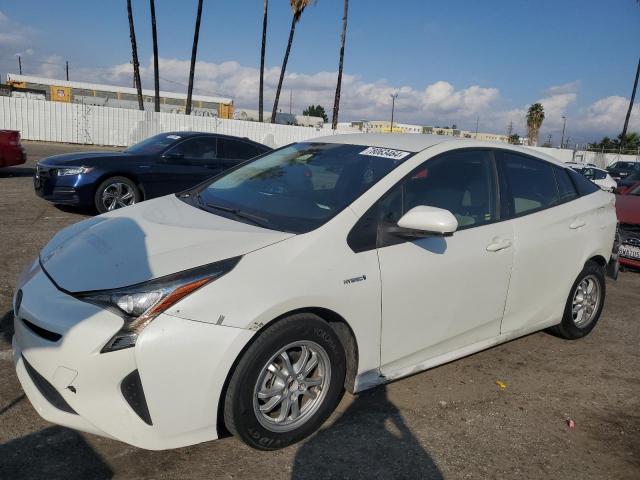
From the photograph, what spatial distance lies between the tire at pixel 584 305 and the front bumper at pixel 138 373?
9.95 feet

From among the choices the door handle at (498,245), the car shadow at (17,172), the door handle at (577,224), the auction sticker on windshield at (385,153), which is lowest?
the car shadow at (17,172)

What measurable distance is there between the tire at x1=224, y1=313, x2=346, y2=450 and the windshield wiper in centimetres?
62

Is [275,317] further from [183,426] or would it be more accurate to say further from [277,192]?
[277,192]

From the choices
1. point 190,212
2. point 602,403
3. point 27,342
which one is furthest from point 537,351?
point 27,342

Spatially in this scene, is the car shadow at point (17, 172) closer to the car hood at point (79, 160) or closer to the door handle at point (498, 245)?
the car hood at point (79, 160)

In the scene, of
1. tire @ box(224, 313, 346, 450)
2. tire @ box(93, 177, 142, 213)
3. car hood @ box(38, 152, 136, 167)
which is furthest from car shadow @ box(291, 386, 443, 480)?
car hood @ box(38, 152, 136, 167)

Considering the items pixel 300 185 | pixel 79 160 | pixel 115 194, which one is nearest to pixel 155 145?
pixel 115 194

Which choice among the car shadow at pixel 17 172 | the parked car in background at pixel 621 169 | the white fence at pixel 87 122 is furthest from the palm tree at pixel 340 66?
the car shadow at pixel 17 172

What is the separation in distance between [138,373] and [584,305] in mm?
3758

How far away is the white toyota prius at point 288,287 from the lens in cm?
235

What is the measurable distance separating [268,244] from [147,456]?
1193 mm

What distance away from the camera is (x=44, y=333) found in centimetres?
245

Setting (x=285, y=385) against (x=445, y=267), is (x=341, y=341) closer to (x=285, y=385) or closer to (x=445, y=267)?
(x=285, y=385)

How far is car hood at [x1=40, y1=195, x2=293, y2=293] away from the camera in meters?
2.52
